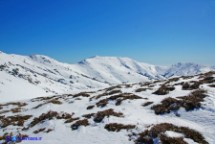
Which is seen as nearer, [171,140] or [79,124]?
[171,140]

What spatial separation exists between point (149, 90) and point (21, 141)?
1671 cm

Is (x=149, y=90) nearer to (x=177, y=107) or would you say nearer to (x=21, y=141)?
(x=177, y=107)

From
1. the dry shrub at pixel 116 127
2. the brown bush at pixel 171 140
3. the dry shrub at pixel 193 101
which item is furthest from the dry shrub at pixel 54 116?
the dry shrub at pixel 193 101

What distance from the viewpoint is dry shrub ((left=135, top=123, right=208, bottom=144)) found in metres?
11.8

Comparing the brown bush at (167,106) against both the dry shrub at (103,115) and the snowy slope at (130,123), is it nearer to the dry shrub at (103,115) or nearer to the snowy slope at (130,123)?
the snowy slope at (130,123)

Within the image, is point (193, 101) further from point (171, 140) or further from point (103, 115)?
point (103, 115)

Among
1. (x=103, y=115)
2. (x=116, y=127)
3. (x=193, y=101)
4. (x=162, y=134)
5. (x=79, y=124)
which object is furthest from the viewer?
(x=103, y=115)

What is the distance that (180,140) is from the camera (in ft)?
38.4

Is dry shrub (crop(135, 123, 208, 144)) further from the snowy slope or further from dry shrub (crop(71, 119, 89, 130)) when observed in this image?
dry shrub (crop(71, 119, 89, 130))

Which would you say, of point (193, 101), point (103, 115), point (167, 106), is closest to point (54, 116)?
point (103, 115)

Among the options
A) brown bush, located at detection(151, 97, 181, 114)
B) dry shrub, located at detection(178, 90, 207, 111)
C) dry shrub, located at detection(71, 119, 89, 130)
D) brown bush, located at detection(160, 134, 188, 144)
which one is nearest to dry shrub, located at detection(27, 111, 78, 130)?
dry shrub, located at detection(71, 119, 89, 130)

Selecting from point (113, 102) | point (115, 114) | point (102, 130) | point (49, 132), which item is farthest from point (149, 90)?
point (49, 132)

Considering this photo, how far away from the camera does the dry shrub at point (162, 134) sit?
1180cm

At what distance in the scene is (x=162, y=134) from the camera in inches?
490
